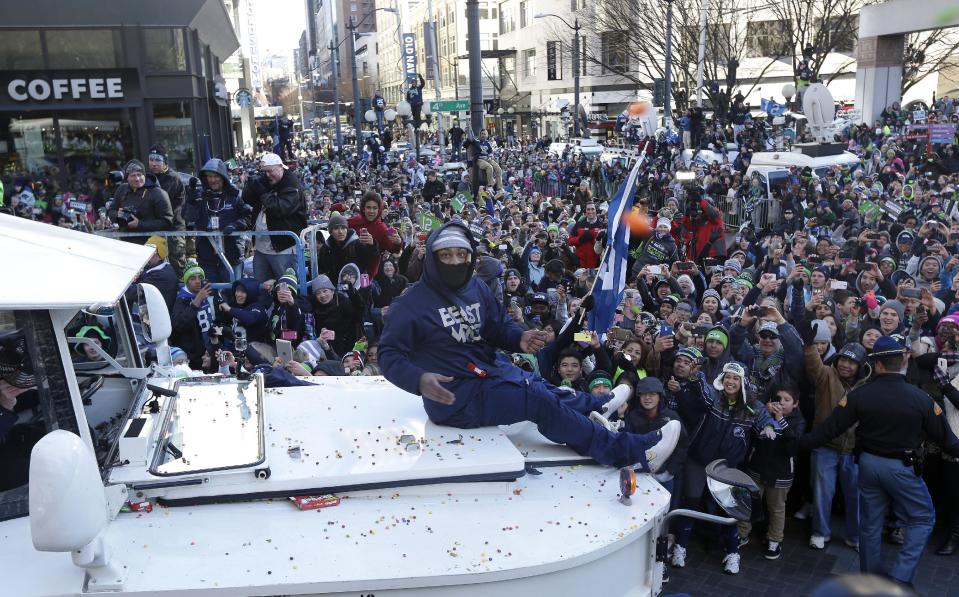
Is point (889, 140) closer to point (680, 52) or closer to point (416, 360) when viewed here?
point (680, 52)

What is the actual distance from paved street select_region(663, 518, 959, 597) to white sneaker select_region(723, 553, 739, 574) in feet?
0.14

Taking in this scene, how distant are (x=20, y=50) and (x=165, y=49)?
12.5 ft

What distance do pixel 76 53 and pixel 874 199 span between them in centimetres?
2105

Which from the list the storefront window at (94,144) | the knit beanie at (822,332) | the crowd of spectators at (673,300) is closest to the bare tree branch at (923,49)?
the crowd of spectators at (673,300)

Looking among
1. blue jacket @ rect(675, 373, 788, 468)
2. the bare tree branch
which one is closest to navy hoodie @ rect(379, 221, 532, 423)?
blue jacket @ rect(675, 373, 788, 468)

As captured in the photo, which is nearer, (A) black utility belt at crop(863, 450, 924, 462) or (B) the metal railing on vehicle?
(A) black utility belt at crop(863, 450, 924, 462)

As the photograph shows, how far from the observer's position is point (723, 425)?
19.2 feet

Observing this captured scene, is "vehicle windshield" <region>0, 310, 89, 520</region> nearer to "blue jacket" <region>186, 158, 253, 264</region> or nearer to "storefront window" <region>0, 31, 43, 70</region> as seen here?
"blue jacket" <region>186, 158, 253, 264</region>

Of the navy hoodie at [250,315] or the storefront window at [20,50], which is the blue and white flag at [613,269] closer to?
the navy hoodie at [250,315]

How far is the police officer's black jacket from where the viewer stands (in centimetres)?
530

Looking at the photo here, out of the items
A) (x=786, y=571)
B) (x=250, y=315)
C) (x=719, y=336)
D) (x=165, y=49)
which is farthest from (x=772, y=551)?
(x=165, y=49)

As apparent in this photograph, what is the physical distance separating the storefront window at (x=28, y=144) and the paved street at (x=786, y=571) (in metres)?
24.1

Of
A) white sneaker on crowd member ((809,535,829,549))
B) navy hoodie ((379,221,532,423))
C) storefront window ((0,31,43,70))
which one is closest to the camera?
navy hoodie ((379,221,532,423))

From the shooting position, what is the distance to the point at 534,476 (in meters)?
3.73
